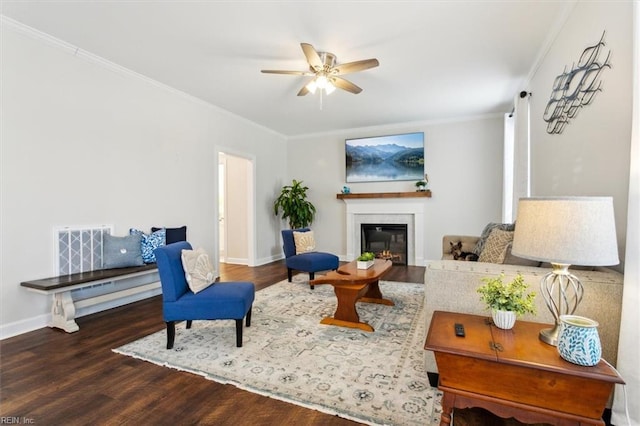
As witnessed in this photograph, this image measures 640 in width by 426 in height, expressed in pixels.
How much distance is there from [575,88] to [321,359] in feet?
9.42

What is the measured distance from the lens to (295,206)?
655cm

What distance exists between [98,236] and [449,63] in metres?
4.55

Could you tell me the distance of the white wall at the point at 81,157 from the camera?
2824 millimetres

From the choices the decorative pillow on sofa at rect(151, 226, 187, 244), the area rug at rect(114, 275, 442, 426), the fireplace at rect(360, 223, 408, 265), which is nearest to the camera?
the area rug at rect(114, 275, 442, 426)

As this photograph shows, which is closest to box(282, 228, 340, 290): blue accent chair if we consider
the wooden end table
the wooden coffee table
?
the wooden coffee table

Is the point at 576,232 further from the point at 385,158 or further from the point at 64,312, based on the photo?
the point at 385,158

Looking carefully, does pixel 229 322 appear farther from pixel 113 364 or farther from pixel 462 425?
pixel 462 425

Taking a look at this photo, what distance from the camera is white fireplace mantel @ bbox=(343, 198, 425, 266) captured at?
6090 mm

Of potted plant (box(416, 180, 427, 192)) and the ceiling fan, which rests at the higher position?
the ceiling fan

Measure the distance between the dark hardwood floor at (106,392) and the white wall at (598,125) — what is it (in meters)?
2.13

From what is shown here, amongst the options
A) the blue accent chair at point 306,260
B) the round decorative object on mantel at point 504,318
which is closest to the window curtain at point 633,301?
the round decorative object on mantel at point 504,318

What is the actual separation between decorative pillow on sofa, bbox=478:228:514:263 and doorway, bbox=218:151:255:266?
4.57 metres

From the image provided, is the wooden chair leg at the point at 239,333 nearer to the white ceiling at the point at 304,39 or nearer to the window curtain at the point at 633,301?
the window curtain at the point at 633,301

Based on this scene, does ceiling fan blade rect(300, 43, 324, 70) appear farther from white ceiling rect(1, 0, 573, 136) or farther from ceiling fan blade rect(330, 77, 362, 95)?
ceiling fan blade rect(330, 77, 362, 95)
